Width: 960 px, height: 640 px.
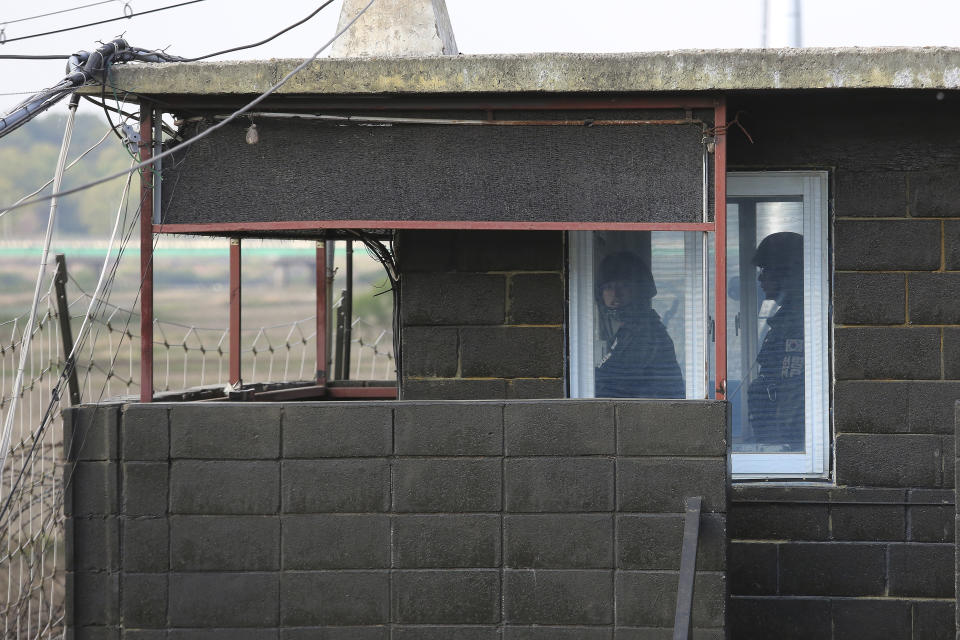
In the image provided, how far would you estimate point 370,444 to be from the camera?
527cm

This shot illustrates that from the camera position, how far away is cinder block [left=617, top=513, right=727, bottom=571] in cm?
515

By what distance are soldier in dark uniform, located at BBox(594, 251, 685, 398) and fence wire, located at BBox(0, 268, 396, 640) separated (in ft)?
8.35

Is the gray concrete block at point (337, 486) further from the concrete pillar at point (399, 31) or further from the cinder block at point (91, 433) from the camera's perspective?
the concrete pillar at point (399, 31)

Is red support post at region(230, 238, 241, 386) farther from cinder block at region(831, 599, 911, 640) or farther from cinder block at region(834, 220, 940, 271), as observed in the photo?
Result: cinder block at region(831, 599, 911, 640)

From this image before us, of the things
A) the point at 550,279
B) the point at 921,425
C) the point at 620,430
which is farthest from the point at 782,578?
the point at 550,279

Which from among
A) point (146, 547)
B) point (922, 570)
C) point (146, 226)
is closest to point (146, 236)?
point (146, 226)

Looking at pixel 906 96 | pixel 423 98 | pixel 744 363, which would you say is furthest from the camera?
pixel 744 363

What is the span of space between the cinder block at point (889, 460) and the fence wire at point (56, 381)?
3929mm

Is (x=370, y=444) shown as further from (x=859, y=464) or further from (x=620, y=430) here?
(x=859, y=464)

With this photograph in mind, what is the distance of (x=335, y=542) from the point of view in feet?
17.2

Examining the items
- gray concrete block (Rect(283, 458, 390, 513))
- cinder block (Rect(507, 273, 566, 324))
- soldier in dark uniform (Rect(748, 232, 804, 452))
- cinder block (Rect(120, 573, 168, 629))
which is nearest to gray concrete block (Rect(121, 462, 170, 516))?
cinder block (Rect(120, 573, 168, 629))

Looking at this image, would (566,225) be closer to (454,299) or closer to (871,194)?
(454,299)

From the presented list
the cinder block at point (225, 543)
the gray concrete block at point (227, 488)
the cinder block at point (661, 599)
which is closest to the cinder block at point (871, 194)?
the cinder block at point (661, 599)

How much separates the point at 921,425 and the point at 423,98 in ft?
10.8
